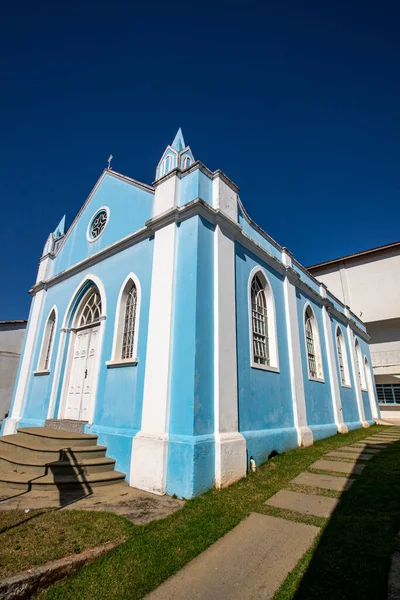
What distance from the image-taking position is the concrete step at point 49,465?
204 inches

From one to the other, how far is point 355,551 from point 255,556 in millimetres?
897

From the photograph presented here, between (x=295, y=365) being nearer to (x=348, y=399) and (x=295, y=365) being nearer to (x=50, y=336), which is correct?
(x=348, y=399)

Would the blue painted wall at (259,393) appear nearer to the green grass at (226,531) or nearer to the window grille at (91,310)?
the green grass at (226,531)

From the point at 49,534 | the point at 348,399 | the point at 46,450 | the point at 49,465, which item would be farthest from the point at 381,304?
the point at 49,534

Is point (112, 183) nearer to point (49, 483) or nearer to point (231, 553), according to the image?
point (49, 483)

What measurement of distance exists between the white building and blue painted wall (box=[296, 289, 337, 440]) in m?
11.9

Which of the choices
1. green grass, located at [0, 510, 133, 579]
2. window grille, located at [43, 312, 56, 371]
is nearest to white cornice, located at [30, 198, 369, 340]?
window grille, located at [43, 312, 56, 371]

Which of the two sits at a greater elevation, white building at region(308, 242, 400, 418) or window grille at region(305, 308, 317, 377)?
white building at region(308, 242, 400, 418)

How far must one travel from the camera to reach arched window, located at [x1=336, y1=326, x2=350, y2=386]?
43.4 feet

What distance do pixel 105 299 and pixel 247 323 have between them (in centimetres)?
356

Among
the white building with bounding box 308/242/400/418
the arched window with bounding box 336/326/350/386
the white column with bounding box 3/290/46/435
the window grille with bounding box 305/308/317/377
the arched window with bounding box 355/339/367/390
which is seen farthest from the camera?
the white building with bounding box 308/242/400/418

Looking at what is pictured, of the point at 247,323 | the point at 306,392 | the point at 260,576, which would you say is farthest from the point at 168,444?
the point at 306,392

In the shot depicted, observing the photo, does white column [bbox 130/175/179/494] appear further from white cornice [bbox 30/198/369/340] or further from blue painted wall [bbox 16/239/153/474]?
blue painted wall [bbox 16/239/153/474]

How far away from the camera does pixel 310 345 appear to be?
10.8 metres
